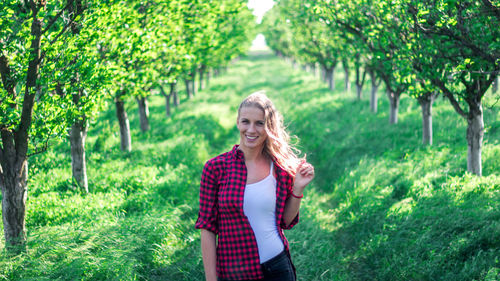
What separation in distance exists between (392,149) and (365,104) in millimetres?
7930

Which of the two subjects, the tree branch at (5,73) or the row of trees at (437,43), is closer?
the tree branch at (5,73)

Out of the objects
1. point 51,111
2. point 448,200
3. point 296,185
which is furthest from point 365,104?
point 296,185

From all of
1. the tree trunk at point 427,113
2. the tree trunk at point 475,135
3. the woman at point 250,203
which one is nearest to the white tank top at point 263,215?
the woman at point 250,203

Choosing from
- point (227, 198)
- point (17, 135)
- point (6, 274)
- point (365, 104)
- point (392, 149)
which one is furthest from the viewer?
point (365, 104)

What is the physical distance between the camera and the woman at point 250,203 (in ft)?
8.91

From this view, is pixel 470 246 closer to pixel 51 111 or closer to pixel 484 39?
pixel 484 39

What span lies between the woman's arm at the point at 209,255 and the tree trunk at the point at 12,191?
3.96 meters

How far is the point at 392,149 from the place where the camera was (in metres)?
11.2

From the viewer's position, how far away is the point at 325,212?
8453 millimetres

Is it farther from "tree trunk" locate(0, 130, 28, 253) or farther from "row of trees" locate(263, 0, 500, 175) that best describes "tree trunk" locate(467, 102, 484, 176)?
"tree trunk" locate(0, 130, 28, 253)

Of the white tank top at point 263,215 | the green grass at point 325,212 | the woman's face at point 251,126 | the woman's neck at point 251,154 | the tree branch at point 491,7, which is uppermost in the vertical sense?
the tree branch at point 491,7

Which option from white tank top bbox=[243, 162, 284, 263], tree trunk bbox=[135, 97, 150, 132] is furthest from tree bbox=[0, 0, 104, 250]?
tree trunk bbox=[135, 97, 150, 132]

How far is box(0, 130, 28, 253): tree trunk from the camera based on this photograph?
5391 mm

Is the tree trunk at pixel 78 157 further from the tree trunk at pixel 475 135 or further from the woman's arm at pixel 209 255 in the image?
the tree trunk at pixel 475 135
